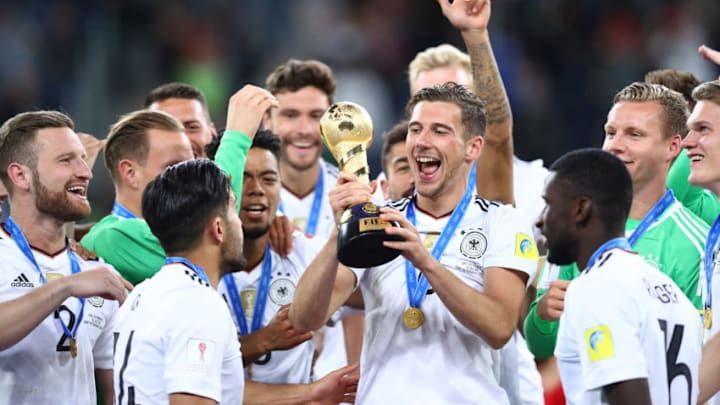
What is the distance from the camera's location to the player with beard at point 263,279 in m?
5.28

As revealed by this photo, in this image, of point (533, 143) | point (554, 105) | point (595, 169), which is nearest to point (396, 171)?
point (595, 169)

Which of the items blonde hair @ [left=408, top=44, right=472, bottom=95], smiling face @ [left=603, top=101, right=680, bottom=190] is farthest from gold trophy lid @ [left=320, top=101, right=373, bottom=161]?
blonde hair @ [left=408, top=44, right=472, bottom=95]

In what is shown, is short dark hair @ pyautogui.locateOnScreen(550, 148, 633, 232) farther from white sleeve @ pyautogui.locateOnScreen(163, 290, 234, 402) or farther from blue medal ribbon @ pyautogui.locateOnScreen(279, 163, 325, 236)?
blue medal ribbon @ pyautogui.locateOnScreen(279, 163, 325, 236)

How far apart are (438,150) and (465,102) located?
0.91 ft

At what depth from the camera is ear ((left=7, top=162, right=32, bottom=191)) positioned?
16.4ft

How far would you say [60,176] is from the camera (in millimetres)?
5016

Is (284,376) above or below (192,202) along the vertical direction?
below

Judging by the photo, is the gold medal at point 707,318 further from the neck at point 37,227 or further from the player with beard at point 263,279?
the neck at point 37,227

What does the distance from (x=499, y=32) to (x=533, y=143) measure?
167cm

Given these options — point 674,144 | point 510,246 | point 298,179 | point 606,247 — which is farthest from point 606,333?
point 298,179

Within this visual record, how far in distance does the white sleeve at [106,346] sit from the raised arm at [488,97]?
1849 mm

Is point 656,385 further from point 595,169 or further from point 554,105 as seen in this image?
point 554,105

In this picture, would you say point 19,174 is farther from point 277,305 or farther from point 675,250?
point 675,250

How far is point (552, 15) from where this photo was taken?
12.6 meters
